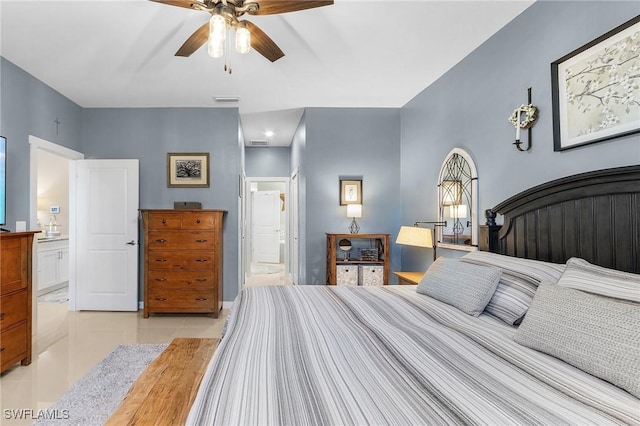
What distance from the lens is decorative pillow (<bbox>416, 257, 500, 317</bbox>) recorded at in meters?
1.73

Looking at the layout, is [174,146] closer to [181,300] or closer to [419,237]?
[181,300]

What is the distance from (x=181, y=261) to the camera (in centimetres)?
389

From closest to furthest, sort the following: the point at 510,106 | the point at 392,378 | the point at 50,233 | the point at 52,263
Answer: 1. the point at 392,378
2. the point at 510,106
3. the point at 52,263
4. the point at 50,233

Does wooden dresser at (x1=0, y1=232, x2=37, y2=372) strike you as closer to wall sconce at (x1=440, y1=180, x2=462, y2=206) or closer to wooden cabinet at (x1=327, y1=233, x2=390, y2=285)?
wooden cabinet at (x1=327, y1=233, x2=390, y2=285)

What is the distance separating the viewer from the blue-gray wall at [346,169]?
429cm

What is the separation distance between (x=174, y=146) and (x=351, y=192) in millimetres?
2465

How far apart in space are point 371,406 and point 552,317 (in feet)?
2.86

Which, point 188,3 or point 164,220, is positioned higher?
point 188,3

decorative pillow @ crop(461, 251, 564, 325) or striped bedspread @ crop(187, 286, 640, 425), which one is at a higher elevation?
decorative pillow @ crop(461, 251, 564, 325)

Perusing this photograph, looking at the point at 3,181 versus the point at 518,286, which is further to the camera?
the point at 3,181

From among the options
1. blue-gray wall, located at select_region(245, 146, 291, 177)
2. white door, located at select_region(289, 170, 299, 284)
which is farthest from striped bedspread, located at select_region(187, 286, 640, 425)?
blue-gray wall, located at select_region(245, 146, 291, 177)

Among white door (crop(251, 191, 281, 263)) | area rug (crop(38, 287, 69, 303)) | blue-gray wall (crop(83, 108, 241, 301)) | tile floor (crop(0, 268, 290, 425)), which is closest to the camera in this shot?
tile floor (crop(0, 268, 290, 425))

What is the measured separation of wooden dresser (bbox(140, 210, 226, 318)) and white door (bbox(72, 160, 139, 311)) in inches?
17.9

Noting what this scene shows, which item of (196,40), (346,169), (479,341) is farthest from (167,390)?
(346,169)
